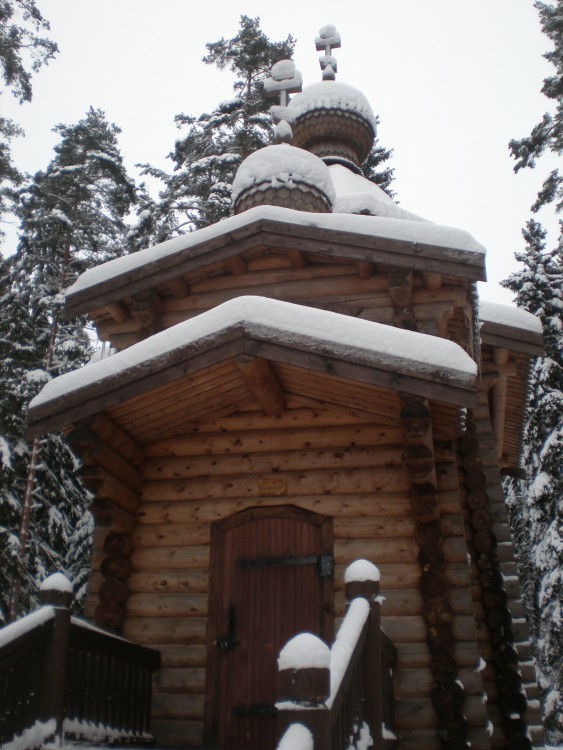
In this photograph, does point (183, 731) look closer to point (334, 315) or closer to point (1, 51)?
point (334, 315)

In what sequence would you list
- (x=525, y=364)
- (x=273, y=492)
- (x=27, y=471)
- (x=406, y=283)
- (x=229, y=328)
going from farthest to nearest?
(x=27, y=471)
(x=525, y=364)
(x=406, y=283)
(x=273, y=492)
(x=229, y=328)

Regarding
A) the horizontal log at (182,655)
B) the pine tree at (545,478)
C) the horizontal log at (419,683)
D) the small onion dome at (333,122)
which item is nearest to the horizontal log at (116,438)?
the horizontal log at (182,655)

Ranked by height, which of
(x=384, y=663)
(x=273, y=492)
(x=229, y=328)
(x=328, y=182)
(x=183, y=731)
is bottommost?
(x=183, y=731)

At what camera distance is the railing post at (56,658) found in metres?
5.33

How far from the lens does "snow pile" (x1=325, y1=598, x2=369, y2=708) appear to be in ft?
12.6

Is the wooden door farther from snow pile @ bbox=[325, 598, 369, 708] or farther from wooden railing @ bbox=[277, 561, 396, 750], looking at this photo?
snow pile @ bbox=[325, 598, 369, 708]

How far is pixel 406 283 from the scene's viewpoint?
8.53 m

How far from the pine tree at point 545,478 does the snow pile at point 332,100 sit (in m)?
6.61

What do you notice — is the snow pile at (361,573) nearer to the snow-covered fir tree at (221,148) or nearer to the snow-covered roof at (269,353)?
the snow-covered roof at (269,353)

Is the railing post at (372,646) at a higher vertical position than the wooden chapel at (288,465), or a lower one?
lower

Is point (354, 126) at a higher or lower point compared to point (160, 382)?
higher

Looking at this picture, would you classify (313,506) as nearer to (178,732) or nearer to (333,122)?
(178,732)

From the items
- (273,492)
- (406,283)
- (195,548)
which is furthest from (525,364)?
(195,548)

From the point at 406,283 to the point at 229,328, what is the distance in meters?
2.79
